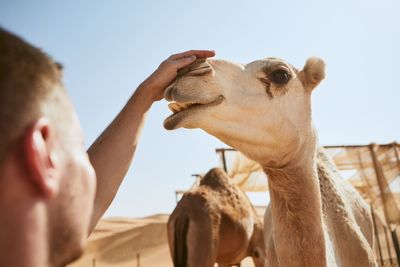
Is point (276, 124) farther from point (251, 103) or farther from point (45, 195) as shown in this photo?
point (45, 195)

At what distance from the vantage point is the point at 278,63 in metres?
2.61

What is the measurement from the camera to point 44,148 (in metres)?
0.76

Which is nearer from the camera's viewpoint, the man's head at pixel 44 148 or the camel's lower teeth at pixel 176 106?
the man's head at pixel 44 148

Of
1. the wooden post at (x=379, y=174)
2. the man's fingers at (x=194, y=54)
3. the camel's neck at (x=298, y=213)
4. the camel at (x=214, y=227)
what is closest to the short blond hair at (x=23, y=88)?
the man's fingers at (x=194, y=54)

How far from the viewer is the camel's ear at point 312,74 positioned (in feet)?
9.02

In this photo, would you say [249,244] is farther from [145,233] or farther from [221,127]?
[145,233]

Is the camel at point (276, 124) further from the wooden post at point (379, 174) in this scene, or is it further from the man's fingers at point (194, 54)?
the wooden post at point (379, 174)

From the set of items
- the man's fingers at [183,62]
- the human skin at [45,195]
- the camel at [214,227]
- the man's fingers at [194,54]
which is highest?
the man's fingers at [194,54]

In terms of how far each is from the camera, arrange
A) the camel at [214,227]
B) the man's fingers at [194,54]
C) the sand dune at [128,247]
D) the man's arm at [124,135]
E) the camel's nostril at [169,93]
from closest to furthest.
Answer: the man's arm at [124,135] → the camel's nostril at [169,93] → the man's fingers at [194,54] → the camel at [214,227] → the sand dune at [128,247]

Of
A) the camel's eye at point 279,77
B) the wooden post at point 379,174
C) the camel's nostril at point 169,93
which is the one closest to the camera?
the camel's nostril at point 169,93

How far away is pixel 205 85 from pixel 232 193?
489cm

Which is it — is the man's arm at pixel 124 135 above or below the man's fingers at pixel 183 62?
below

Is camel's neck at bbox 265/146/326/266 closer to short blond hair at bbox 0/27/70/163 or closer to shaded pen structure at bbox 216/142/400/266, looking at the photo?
short blond hair at bbox 0/27/70/163

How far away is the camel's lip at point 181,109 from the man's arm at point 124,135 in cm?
11
